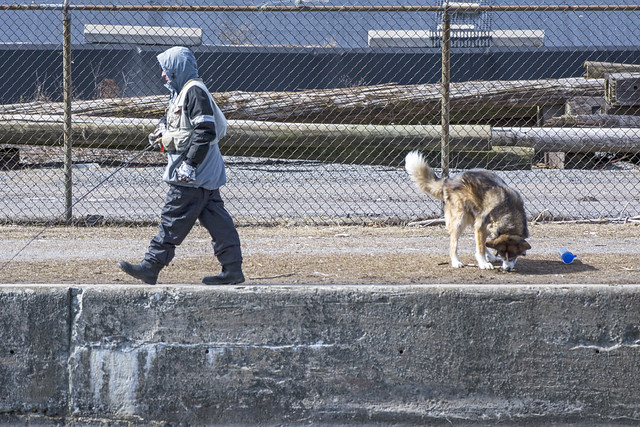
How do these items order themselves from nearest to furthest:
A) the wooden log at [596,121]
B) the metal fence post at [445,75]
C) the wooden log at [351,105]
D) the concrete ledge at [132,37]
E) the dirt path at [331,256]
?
the dirt path at [331,256], the metal fence post at [445,75], the wooden log at [351,105], the wooden log at [596,121], the concrete ledge at [132,37]

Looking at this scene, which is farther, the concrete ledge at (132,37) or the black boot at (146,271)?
the concrete ledge at (132,37)

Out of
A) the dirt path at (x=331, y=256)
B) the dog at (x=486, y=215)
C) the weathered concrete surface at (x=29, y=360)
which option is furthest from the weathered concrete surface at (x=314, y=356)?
the dog at (x=486, y=215)

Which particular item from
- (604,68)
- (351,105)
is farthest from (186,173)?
(604,68)

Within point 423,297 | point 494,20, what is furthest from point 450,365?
point 494,20

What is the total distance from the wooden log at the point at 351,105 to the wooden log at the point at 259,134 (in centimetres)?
124

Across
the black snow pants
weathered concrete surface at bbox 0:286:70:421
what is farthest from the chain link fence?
weathered concrete surface at bbox 0:286:70:421

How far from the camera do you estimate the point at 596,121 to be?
12.7m

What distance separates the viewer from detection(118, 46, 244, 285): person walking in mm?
4840

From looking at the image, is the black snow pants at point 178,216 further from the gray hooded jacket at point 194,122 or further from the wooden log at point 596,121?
the wooden log at point 596,121

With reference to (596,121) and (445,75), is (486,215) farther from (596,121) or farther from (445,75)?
(596,121)

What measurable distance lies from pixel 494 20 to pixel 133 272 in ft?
48.8

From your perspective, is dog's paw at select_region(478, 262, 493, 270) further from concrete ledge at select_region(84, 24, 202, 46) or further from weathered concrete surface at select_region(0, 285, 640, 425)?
concrete ledge at select_region(84, 24, 202, 46)

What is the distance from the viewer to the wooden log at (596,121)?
41.5 ft

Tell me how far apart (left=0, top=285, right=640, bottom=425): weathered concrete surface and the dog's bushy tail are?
252 centimetres
